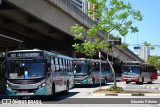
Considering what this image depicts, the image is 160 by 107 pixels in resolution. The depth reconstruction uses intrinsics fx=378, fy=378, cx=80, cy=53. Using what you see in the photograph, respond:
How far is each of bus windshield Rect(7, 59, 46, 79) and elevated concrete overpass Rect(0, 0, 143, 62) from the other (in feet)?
17.6

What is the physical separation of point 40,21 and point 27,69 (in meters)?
13.3

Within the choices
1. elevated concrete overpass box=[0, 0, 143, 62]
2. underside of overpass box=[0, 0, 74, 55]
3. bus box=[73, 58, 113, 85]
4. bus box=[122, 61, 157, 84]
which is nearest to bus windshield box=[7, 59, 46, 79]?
elevated concrete overpass box=[0, 0, 143, 62]

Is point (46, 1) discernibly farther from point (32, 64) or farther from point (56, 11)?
point (32, 64)

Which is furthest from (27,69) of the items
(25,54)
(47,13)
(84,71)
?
(84,71)

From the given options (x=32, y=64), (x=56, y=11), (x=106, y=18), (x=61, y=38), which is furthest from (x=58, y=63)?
(x=61, y=38)

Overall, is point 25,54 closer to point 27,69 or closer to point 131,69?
point 27,69

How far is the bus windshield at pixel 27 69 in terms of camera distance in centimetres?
1873

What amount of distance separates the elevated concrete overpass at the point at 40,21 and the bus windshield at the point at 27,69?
5.38m

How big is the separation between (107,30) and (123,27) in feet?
4.09

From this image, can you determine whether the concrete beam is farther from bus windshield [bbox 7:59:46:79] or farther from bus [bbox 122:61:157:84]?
bus [bbox 122:61:157:84]

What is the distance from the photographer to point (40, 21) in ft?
104

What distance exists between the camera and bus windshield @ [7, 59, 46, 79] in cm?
1873

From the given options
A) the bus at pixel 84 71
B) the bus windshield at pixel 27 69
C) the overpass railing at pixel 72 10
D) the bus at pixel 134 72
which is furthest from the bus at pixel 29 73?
the bus at pixel 134 72

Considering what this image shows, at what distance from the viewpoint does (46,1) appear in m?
28.8
